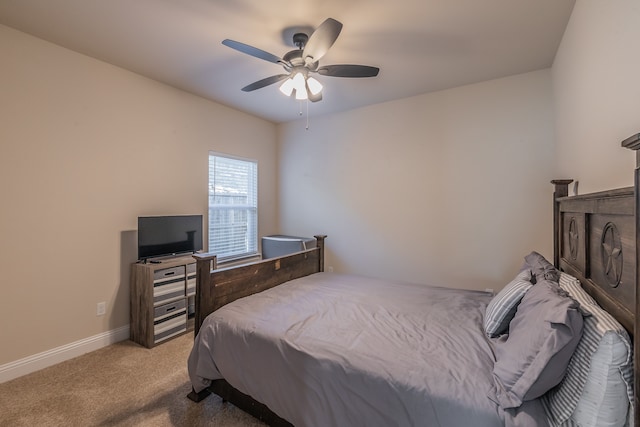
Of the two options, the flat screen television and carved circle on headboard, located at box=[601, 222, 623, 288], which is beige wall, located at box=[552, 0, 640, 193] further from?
the flat screen television

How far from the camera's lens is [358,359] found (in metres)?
1.37

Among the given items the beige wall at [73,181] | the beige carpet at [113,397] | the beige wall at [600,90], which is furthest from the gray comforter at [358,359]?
the beige wall at [73,181]

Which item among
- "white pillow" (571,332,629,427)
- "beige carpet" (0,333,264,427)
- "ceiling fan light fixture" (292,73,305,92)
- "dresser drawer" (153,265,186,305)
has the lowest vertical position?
"beige carpet" (0,333,264,427)

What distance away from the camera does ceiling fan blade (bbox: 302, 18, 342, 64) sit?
1.70m

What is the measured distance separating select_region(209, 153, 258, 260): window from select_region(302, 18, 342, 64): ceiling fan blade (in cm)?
229

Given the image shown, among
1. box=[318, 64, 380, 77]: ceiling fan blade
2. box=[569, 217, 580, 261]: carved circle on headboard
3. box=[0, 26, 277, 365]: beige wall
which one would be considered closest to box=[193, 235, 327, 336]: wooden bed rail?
box=[0, 26, 277, 365]: beige wall

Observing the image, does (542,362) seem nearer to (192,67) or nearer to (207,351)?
(207,351)

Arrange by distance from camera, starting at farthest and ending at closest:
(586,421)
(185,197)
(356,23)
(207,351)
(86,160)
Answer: (185,197), (86,160), (356,23), (207,351), (586,421)

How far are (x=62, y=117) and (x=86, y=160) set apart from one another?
1.29ft

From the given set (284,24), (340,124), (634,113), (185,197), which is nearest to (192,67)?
(284,24)

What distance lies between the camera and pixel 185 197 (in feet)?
11.4

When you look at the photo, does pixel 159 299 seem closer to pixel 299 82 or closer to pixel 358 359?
pixel 358 359

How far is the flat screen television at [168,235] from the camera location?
2838 millimetres

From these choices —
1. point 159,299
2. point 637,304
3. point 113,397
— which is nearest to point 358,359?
point 637,304
